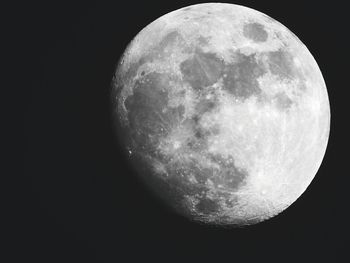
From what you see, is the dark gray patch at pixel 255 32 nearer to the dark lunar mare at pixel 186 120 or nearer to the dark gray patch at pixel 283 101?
the dark lunar mare at pixel 186 120

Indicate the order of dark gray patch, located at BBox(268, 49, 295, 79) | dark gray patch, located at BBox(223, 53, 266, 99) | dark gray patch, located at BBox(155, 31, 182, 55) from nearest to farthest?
dark gray patch, located at BBox(223, 53, 266, 99) < dark gray patch, located at BBox(268, 49, 295, 79) < dark gray patch, located at BBox(155, 31, 182, 55)

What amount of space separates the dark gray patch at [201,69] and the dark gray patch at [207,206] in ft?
3.17

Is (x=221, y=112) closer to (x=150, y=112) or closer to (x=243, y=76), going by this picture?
(x=243, y=76)

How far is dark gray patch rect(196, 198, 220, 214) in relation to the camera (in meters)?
4.09

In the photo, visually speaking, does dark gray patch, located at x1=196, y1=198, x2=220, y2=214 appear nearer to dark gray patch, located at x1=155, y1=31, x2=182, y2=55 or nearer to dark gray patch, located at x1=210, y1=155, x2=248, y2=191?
dark gray patch, located at x1=210, y1=155, x2=248, y2=191

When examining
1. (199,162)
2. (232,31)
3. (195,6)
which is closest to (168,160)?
(199,162)

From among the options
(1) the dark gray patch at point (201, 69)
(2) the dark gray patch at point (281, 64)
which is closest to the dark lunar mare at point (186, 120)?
(1) the dark gray patch at point (201, 69)

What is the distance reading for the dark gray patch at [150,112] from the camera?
3.87 meters

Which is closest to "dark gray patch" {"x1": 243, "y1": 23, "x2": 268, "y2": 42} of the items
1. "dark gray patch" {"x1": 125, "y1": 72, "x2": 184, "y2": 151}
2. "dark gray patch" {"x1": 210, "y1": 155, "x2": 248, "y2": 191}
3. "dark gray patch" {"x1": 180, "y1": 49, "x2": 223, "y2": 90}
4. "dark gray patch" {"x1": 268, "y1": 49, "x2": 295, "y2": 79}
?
"dark gray patch" {"x1": 268, "y1": 49, "x2": 295, "y2": 79}

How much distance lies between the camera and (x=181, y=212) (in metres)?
4.35

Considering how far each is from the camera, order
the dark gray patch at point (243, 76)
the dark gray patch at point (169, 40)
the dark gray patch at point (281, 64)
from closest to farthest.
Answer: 1. the dark gray patch at point (243, 76)
2. the dark gray patch at point (281, 64)
3. the dark gray patch at point (169, 40)

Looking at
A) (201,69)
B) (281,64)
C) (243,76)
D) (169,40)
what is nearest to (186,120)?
(201,69)

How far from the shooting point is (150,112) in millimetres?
3922

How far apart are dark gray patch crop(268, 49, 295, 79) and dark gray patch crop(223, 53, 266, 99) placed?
105 millimetres
